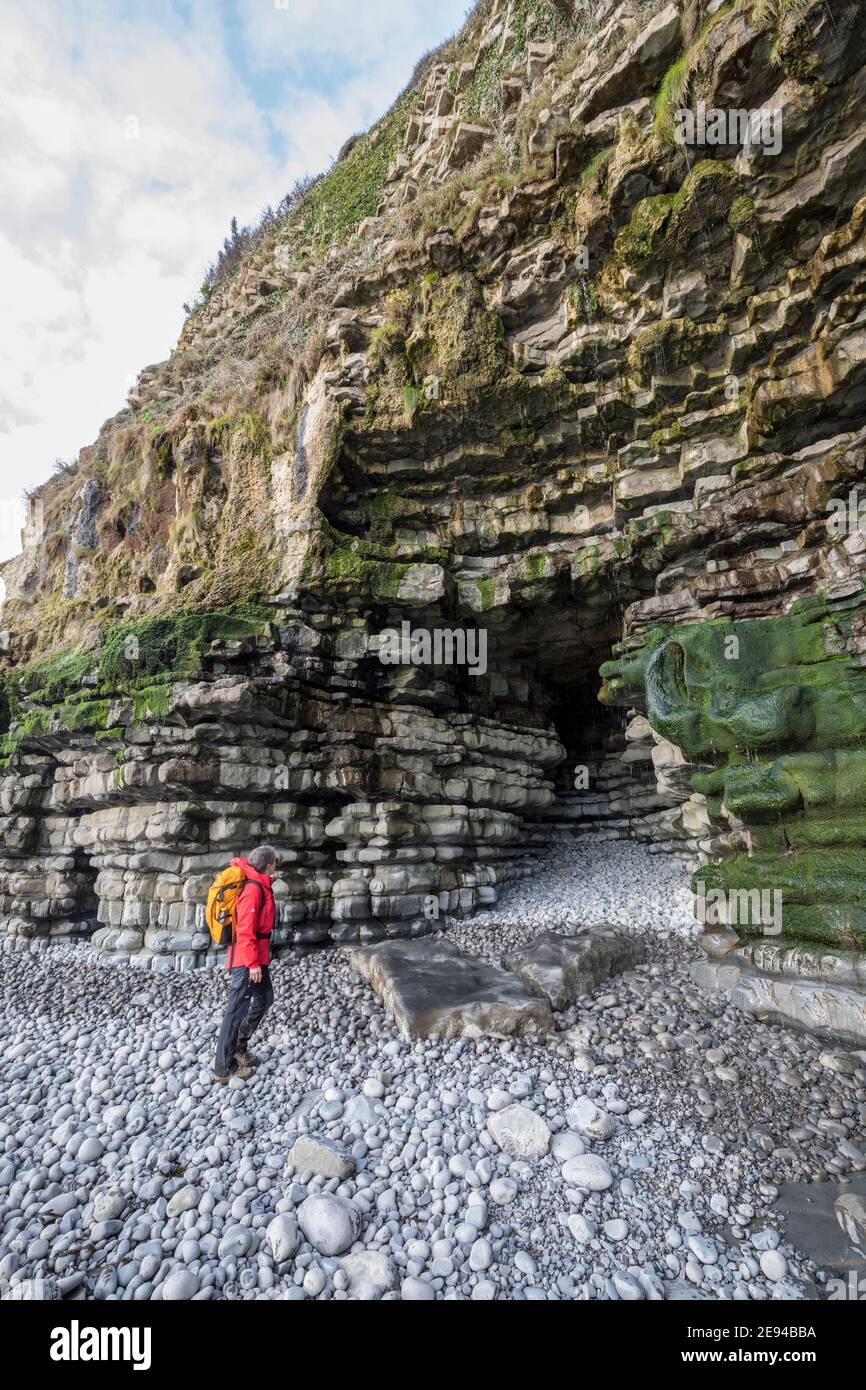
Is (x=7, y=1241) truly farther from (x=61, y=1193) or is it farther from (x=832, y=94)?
(x=832, y=94)

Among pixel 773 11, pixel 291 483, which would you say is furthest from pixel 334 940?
pixel 773 11

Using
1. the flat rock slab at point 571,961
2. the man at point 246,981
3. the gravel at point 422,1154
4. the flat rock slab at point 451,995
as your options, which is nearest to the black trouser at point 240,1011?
the man at point 246,981

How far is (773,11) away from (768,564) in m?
6.30

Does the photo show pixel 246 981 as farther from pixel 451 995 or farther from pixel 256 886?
pixel 451 995

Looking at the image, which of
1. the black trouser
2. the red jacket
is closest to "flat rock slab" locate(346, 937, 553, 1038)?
the black trouser

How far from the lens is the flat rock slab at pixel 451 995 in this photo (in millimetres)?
5473

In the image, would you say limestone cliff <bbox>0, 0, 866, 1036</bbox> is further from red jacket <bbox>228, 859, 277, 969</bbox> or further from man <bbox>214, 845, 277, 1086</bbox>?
red jacket <bbox>228, 859, 277, 969</bbox>

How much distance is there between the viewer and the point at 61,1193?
3.86 meters


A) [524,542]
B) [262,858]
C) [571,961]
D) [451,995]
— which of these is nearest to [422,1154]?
[451,995]

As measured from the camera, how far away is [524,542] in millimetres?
10297

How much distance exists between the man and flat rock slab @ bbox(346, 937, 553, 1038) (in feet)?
4.81

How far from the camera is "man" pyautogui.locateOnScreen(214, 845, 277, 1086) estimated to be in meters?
5.12

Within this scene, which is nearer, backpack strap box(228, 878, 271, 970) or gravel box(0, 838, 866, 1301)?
gravel box(0, 838, 866, 1301)

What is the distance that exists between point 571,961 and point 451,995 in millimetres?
1470
